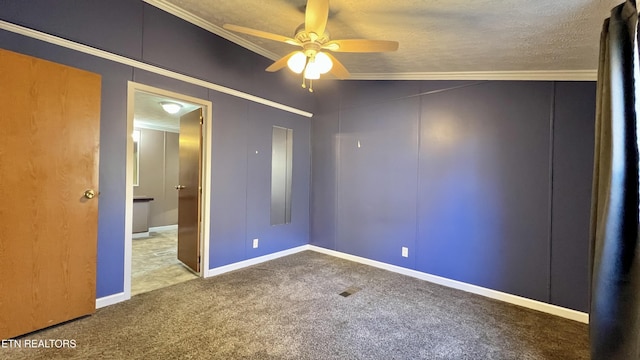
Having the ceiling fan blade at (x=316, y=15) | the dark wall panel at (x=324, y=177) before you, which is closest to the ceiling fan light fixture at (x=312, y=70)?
the ceiling fan blade at (x=316, y=15)

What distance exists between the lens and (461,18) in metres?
2.12

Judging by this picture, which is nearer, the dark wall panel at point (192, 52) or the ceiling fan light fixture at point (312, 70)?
the ceiling fan light fixture at point (312, 70)

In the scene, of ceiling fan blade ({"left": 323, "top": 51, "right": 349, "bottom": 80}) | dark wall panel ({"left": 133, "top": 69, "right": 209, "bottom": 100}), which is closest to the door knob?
dark wall panel ({"left": 133, "top": 69, "right": 209, "bottom": 100})

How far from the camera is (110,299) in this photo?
2621 mm

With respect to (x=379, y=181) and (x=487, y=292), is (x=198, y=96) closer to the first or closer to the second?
(x=379, y=181)

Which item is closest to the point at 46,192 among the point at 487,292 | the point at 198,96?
the point at 198,96

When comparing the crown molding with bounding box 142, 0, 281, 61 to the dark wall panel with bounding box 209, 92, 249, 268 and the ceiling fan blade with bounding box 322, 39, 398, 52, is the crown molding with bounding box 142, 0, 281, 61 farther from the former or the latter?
the ceiling fan blade with bounding box 322, 39, 398, 52

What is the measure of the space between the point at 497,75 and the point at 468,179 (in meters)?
1.11

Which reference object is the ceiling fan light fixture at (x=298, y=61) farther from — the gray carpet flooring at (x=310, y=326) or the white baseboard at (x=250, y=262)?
the white baseboard at (x=250, y=262)

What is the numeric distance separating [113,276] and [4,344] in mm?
757

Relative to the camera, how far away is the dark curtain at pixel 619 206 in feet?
4.90

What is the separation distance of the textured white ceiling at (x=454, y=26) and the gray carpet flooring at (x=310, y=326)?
231 centimetres

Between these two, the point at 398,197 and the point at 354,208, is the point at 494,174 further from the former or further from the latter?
the point at 354,208

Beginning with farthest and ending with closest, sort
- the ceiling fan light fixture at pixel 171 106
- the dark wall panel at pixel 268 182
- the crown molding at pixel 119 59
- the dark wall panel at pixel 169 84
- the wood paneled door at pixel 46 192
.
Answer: the ceiling fan light fixture at pixel 171 106
the dark wall panel at pixel 268 182
the dark wall panel at pixel 169 84
the crown molding at pixel 119 59
the wood paneled door at pixel 46 192
